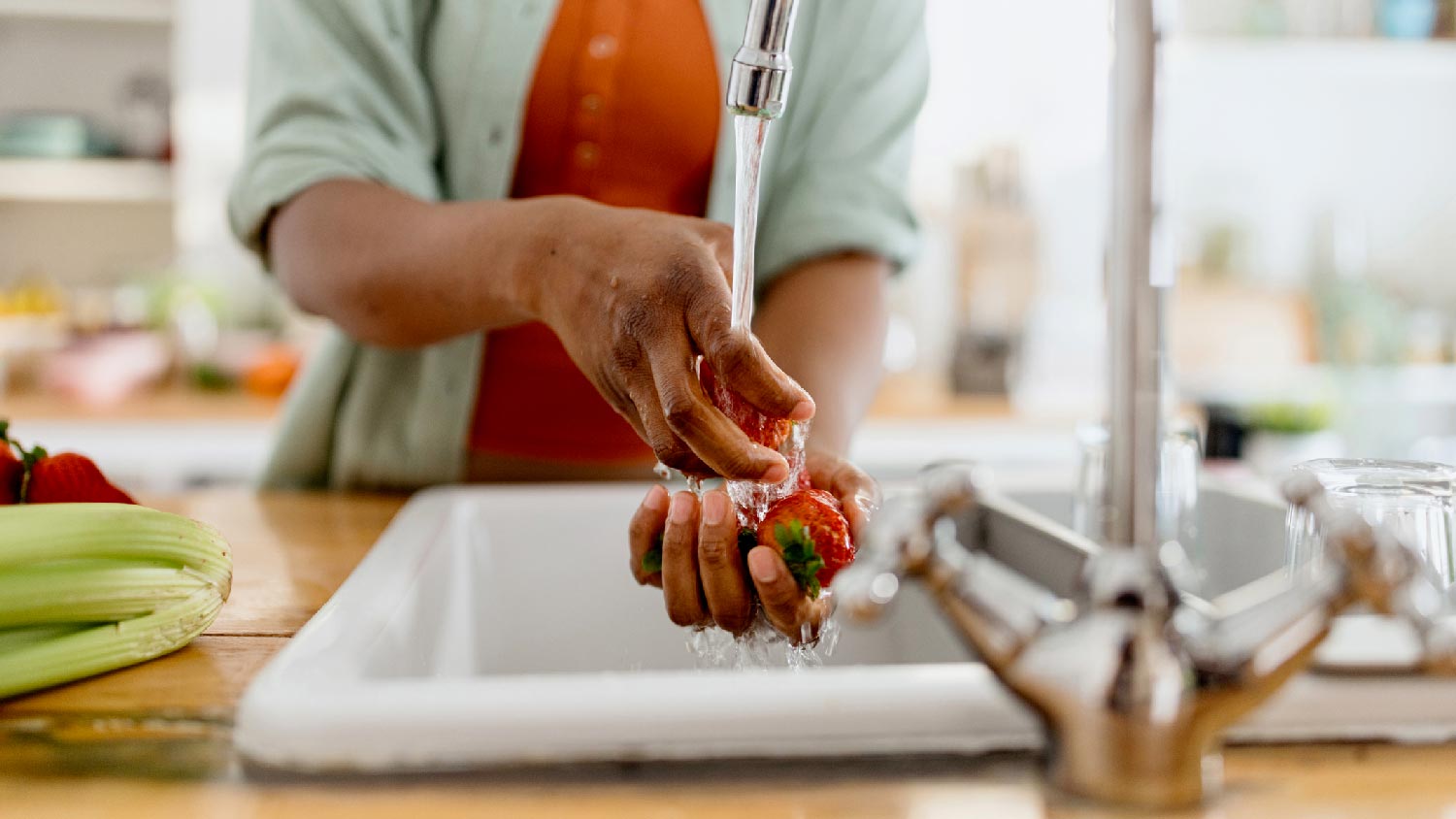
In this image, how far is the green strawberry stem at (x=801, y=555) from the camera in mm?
651

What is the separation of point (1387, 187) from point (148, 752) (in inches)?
135

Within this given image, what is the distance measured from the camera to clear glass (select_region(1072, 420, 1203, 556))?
879 mm

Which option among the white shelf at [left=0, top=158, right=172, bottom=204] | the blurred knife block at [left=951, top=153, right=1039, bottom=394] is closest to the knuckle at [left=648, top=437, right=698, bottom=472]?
the blurred knife block at [left=951, top=153, right=1039, bottom=394]

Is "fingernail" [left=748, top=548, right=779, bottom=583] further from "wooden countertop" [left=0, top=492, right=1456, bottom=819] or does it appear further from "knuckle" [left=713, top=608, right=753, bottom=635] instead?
"wooden countertop" [left=0, top=492, right=1456, bottom=819]

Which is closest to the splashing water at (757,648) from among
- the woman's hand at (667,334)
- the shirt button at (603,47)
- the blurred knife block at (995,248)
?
the woman's hand at (667,334)

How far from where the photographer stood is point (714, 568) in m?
0.65

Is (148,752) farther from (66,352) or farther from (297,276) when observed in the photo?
(66,352)

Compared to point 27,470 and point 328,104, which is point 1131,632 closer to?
point 27,470

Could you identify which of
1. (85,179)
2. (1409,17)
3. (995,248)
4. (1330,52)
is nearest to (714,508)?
(995,248)

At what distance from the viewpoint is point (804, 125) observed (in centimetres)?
120

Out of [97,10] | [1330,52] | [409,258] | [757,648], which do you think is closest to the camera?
[757,648]

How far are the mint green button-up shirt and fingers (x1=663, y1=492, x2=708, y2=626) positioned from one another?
1.60ft

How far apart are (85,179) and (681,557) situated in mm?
2618

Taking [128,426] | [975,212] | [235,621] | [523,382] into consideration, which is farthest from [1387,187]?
[235,621]
